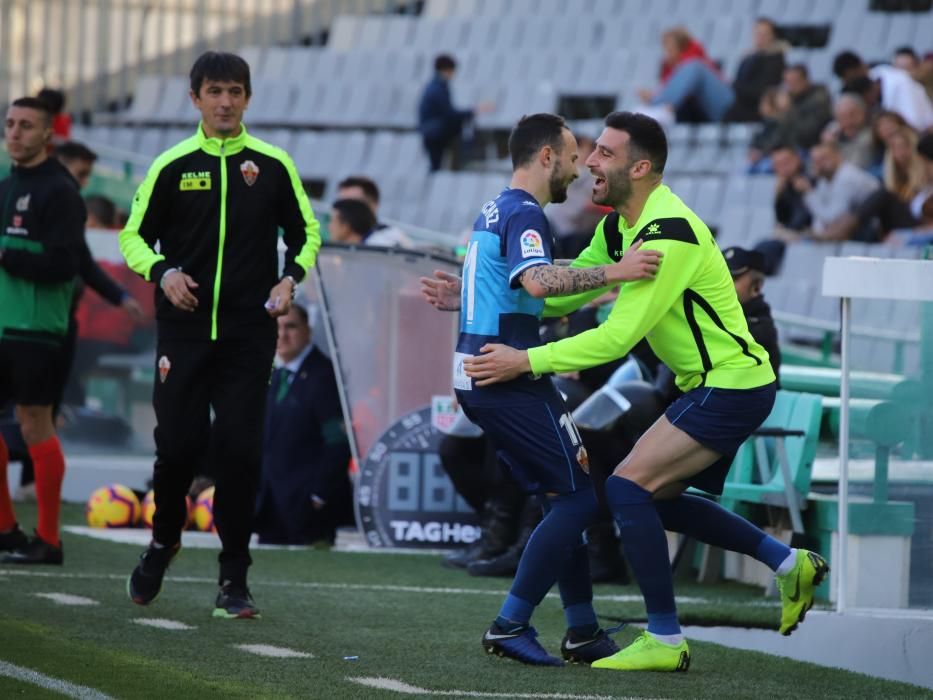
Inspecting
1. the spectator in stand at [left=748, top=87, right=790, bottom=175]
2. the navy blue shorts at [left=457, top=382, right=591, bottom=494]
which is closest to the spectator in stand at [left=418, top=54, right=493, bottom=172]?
the spectator in stand at [left=748, top=87, right=790, bottom=175]

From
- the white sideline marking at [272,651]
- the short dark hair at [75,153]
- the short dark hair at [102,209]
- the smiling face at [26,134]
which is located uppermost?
the short dark hair at [75,153]

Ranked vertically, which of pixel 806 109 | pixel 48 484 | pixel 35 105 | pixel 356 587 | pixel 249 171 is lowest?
pixel 356 587

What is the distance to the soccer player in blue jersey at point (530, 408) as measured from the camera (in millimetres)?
5832

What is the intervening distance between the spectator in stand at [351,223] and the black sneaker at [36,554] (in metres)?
3.53

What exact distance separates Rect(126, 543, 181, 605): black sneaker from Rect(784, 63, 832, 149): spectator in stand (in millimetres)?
9992

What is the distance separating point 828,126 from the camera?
51.2 ft

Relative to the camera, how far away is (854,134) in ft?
49.0

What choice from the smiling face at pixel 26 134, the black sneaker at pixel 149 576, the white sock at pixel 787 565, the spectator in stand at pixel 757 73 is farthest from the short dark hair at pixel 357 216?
the spectator in stand at pixel 757 73

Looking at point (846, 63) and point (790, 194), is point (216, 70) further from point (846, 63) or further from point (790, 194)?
point (846, 63)

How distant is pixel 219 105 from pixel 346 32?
604 inches

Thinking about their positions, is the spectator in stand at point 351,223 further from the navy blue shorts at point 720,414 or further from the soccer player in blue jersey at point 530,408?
the navy blue shorts at point 720,414

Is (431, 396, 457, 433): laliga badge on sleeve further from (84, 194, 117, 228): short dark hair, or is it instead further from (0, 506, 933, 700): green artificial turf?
(84, 194, 117, 228): short dark hair

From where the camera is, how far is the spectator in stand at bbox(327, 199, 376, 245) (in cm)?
1134

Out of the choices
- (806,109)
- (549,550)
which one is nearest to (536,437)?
(549,550)
